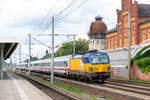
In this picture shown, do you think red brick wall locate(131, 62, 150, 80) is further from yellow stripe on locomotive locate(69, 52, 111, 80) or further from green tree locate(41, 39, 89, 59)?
green tree locate(41, 39, 89, 59)

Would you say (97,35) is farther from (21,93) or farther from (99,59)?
(21,93)

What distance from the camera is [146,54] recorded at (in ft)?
116

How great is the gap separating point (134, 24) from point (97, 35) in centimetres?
4330

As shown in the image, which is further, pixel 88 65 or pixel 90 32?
pixel 90 32

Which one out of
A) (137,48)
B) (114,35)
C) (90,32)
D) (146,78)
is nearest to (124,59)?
(137,48)

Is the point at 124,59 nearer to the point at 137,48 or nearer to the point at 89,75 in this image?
the point at 137,48

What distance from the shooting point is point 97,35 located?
9919 centimetres

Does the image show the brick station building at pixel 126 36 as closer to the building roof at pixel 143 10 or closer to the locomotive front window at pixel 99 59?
the building roof at pixel 143 10

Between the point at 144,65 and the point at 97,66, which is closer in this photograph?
the point at 97,66

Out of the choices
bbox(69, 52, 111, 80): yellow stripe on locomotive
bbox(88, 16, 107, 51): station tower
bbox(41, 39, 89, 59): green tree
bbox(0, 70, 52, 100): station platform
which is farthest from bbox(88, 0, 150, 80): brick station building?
bbox(41, 39, 89, 59): green tree

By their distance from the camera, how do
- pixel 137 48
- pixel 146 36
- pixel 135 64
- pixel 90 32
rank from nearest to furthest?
pixel 135 64, pixel 137 48, pixel 146 36, pixel 90 32

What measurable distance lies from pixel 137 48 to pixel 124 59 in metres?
2.34

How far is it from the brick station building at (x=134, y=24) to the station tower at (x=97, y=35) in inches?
1080

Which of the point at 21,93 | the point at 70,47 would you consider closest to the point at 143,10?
the point at 21,93
